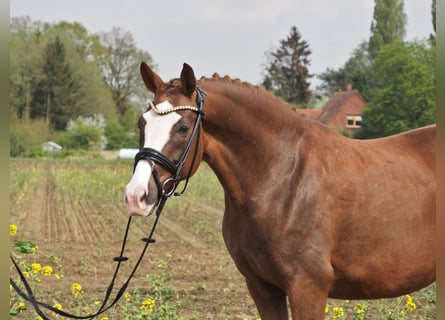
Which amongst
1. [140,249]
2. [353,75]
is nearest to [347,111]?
[353,75]

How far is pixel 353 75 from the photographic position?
65000mm

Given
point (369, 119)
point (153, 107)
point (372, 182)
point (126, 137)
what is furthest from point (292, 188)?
point (126, 137)

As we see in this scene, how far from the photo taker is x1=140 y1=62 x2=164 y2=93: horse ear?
3.23m

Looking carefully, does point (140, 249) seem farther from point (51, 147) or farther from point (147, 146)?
point (51, 147)

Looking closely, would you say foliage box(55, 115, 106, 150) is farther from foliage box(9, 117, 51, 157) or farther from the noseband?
the noseband

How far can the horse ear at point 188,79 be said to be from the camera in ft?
10.1

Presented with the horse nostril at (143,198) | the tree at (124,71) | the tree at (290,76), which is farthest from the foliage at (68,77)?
the horse nostril at (143,198)

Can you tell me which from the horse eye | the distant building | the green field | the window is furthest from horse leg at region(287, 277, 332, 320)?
the window

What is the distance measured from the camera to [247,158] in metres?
3.35

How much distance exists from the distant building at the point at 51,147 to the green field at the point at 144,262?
103 feet

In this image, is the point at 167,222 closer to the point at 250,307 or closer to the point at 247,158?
the point at 250,307

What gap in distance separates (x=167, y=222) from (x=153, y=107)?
11560mm

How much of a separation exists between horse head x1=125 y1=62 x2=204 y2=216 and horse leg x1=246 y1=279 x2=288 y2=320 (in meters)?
0.92

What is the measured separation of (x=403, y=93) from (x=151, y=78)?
4587 centimetres
